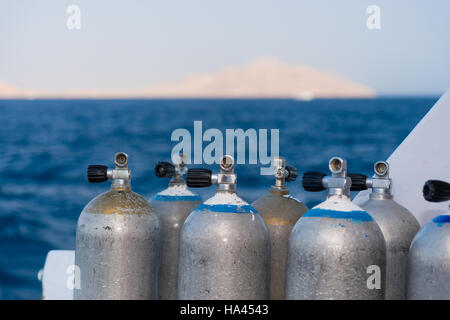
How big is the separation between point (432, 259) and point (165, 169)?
108 centimetres

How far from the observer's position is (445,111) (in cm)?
280

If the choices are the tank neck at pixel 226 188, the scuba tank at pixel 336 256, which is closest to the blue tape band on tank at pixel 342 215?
the scuba tank at pixel 336 256

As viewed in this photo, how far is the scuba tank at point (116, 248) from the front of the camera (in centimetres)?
220

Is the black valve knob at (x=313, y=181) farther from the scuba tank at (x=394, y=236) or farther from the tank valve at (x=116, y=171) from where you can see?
the tank valve at (x=116, y=171)

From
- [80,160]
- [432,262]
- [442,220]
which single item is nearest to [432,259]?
[432,262]

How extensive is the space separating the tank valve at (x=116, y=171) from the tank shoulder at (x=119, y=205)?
3.0 inches

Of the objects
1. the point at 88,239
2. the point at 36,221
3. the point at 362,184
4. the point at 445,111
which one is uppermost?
the point at 445,111

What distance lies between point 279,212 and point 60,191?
20363mm

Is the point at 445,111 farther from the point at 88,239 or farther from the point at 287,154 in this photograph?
the point at 287,154

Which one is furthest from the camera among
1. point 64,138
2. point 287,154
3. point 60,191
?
Answer: point 64,138

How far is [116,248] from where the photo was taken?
2191 millimetres

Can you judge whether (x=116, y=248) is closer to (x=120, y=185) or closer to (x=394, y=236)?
(x=120, y=185)

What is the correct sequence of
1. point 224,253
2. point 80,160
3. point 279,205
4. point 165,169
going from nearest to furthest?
point 224,253 → point 279,205 → point 165,169 → point 80,160

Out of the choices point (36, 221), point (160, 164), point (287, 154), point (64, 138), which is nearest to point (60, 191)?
point (36, 221)
